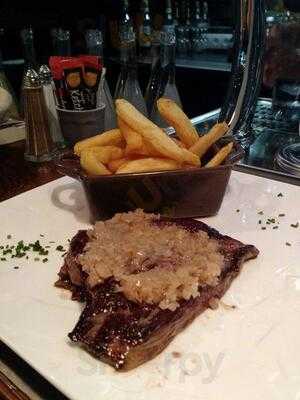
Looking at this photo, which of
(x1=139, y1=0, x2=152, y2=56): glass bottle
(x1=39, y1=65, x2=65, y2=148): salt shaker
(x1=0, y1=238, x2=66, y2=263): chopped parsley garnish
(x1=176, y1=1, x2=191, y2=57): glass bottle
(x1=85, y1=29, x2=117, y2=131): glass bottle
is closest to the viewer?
(x1=0, y1=238, x2=66, y2=263): chopped parsley garnish

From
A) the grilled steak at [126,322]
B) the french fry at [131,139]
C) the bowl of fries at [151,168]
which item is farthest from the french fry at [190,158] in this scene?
the grilled steak at [126,322]

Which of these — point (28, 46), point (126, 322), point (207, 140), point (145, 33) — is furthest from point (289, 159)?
point (145, 33)

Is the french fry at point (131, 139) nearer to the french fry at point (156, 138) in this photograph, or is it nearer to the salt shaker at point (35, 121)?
the french fry at point (156, 138)

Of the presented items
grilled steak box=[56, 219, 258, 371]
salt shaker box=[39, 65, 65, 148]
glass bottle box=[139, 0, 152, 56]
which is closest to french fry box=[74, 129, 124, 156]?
grilled steak box=[56, 219, 258, 371]

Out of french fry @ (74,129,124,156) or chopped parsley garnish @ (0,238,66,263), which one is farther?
french fry @ (74,129,124,156)

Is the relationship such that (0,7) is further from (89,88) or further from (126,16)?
(89,88)

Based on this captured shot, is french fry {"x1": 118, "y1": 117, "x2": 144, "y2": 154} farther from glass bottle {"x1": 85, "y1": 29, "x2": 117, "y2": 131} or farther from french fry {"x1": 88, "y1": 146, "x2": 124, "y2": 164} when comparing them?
glass bottle {"x1": 85, "y1": 29, "x2": 117, "y2": 131}

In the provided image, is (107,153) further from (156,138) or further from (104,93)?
(104,93)
